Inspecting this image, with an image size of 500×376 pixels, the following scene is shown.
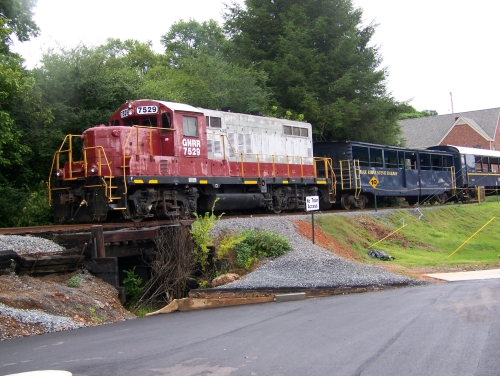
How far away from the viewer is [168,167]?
722 inches

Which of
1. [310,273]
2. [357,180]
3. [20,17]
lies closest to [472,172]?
[357,180]

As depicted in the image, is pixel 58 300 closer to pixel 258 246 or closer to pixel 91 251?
pixel 91 251

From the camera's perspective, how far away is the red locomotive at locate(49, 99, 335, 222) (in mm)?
17328

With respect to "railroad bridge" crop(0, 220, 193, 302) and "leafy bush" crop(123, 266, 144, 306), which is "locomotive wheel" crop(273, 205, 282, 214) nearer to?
"railroad bridge" crop(0, 220, 193, 302)

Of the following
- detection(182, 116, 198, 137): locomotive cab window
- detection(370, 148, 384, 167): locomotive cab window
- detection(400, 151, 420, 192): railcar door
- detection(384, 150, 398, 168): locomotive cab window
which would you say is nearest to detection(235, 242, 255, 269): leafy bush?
detection(182, 116, 198, 137): locomotive cab window

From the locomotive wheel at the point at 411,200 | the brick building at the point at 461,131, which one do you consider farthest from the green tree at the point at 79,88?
the brick building at the point at 461,131

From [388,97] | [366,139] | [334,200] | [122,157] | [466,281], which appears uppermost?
[388,97]

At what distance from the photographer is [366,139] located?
38.2m

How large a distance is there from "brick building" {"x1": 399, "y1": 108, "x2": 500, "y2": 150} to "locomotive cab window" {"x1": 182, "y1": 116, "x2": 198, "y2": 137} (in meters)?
54.6

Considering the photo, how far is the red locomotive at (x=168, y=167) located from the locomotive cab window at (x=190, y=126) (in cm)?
3

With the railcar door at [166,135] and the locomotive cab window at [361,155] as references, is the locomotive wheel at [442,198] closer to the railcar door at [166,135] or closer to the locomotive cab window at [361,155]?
the locomotive cab window at [361,155]

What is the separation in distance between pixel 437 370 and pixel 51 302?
7.94 m

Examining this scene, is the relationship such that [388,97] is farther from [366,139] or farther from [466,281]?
Answer: [466,281]

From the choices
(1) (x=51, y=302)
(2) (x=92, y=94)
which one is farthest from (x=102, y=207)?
(2) (x=92, y=94)
